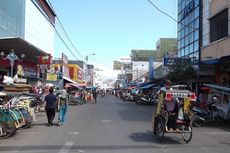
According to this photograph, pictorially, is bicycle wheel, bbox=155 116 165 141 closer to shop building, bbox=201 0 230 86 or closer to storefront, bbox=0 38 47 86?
shop building, bbox=201 0 230 86

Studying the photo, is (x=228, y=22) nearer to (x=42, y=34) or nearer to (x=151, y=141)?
(x=151, y=141)

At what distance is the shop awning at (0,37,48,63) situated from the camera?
28152 millimetres

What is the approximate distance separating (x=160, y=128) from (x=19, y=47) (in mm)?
19765

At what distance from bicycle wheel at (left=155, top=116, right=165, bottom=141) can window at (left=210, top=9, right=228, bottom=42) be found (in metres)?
18.2

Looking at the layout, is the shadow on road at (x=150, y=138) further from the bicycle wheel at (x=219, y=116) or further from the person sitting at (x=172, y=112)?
the bicycle wheel at (x=219, y=116)

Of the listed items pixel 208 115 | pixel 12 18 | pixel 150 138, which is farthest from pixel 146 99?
pixel 150 138

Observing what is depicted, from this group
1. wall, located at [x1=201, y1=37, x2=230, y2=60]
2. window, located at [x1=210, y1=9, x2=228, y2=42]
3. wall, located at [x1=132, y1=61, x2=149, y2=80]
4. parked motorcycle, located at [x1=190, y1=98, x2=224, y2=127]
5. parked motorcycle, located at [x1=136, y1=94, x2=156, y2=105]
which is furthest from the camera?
wall, located at [x1=132, y1=61, x2=149, y2=80]

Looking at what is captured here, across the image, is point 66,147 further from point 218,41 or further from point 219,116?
point 218,41

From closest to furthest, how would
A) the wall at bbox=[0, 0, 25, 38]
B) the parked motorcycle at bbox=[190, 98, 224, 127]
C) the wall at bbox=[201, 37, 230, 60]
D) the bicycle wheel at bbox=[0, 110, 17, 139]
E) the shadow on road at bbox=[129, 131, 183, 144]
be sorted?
the shadow on road at bbox=[129, 131, 183, 144] → the bicycle wheel at bbox=[0, 110, 17, 139] → the parked motorcycle at bbox=[190, 98, 224, 127] → the wall at bbox=[201, 37, 230, 60] → the wall at bbox=[0, 0, 25, 38]

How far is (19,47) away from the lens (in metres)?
32.1

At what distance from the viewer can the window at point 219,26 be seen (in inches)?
1248

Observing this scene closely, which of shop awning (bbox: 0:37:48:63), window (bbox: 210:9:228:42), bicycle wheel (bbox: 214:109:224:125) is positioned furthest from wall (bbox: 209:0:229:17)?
shop awning (bbox: 0:37:48:63)

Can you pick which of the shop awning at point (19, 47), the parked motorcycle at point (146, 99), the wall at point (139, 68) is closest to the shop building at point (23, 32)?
the shop awning at point (19, 47)

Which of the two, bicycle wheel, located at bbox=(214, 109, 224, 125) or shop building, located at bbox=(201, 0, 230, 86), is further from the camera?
shop building, located at bbox=(201, 0, 230, 86)
